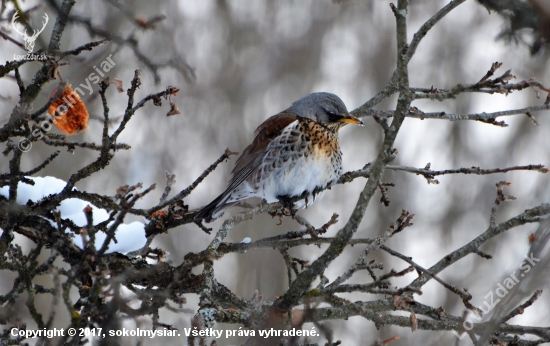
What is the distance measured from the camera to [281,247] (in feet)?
11.5

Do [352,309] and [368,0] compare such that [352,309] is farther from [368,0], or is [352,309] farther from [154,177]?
[368,0]

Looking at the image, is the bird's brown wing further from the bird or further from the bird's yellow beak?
the bird's yellow beak

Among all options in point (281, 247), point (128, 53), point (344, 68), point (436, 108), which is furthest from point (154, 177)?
point (281, 247)

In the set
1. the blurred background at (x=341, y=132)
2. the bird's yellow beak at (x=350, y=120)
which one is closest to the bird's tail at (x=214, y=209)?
the bird's yellow beak at (x=350, y=120)

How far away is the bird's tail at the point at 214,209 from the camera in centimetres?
397

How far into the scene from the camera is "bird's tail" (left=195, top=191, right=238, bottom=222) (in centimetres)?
397

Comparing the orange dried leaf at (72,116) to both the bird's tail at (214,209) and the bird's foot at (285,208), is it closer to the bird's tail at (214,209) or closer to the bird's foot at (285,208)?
the bird's tail at (214,209)

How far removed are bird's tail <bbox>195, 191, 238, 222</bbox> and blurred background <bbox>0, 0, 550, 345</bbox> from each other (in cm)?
527

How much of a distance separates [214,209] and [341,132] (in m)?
7.74

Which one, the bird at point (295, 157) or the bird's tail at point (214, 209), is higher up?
the bird at point (295, 157)

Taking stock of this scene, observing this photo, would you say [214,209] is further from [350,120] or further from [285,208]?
[350,120]

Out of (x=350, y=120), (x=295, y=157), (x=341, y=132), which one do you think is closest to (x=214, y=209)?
(x=295, y=157)

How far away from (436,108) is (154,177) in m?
6.12

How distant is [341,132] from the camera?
1159 centimetres
